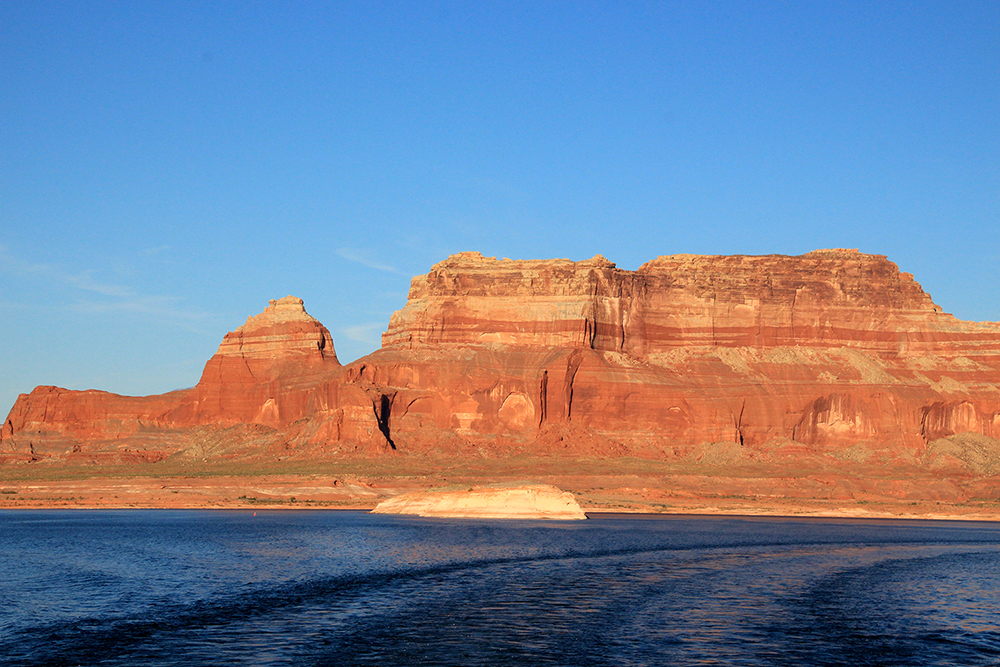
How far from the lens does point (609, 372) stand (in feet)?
444

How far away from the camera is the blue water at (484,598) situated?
24406 millimetres

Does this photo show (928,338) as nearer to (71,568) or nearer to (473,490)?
(473,490)

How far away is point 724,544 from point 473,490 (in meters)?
23.5

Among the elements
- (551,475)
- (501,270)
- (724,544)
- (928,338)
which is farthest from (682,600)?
(928,338)

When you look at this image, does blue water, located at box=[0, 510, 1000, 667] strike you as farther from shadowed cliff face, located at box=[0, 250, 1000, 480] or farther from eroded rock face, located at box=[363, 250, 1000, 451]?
eroded rock face, located at box=[363, 250, 1000, 451]

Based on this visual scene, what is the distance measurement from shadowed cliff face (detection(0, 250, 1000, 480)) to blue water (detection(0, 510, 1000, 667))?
228ft

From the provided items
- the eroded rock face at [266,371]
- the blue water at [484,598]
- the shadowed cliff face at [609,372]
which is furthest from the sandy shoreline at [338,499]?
the eroded rock face at [266,371]

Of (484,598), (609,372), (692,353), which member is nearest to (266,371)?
(609,372)

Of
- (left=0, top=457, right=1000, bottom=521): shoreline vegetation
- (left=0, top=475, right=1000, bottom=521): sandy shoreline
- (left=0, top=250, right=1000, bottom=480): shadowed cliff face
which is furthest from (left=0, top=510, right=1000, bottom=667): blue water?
(left=0, top=250, right=1000, bottom=480): shadowed cliff face

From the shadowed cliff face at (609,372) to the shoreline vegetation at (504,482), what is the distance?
10.1 metres

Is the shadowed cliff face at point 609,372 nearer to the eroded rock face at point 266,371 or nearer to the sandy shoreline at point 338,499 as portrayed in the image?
the eroded rock face at point 266,371

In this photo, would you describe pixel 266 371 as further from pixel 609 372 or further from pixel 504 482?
pixel 504 482

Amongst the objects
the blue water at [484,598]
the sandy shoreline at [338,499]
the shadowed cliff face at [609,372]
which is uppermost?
the shadowed cliff face at [609,372]

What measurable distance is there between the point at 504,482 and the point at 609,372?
37.1m
